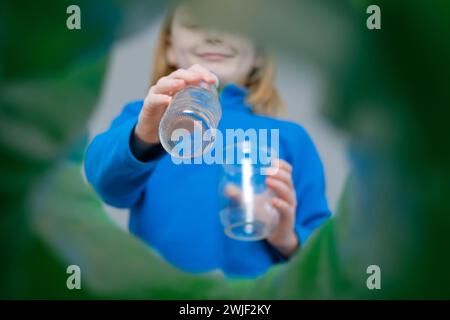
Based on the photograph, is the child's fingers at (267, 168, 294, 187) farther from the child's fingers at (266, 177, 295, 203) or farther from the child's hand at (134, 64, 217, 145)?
the child's hand at (134, 64, 217, 145)

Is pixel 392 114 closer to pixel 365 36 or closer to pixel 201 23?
pixel 365 36

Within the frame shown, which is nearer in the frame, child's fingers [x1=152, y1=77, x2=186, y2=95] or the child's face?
child's fingers [x1=152, y1=77, x2=186, y2=95]

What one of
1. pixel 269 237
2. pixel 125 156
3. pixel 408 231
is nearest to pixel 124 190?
pixel 125 156

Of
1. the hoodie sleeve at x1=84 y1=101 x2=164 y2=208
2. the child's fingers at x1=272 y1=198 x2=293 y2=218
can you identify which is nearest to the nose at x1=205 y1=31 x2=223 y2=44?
the hoodie sleeve at x1=84 y1=101 x2=164 y2=208

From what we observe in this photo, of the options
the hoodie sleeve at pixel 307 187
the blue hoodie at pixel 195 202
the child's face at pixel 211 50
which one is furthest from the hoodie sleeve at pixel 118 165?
the hoodie sleeve at pixel 307 187

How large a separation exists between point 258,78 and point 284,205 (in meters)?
0.21

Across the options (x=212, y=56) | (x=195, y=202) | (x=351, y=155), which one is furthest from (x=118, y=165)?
(x=351, y=155)

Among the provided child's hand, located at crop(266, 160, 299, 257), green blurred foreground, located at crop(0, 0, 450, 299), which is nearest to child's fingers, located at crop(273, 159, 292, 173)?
child's hand, located at crop(266, 160, 299, 257)

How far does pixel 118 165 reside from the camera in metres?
0.95

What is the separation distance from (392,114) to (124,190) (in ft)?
1.38

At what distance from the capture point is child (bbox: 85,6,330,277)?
995 mm

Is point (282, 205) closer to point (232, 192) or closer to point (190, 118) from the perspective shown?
point (232, 192)

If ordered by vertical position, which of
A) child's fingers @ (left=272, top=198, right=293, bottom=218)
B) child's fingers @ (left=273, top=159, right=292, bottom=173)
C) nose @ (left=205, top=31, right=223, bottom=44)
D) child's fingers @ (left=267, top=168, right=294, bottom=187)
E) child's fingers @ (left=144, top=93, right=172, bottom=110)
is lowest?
child's fingers @ (left=272, top=198, right=293, bottom=218)

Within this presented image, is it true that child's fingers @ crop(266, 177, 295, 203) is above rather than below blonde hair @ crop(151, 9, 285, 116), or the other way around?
below
